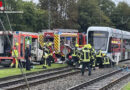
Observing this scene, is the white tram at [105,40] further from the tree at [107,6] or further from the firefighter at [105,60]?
the tree at [107,6]

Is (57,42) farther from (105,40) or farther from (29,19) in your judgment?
(29,19)

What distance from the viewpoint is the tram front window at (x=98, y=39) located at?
26141 mm

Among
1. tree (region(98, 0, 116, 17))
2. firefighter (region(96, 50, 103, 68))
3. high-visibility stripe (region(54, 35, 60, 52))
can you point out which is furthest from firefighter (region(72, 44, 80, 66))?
tree (region(98, 0, 116, 17))

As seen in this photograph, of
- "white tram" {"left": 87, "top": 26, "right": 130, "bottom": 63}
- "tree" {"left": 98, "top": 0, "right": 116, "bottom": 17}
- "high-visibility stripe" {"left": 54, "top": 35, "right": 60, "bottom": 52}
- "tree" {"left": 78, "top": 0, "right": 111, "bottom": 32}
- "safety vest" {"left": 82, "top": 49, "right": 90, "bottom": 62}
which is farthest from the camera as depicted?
"tree" {"left": 98, "top": 0, "right": 116, "bottom": 17}

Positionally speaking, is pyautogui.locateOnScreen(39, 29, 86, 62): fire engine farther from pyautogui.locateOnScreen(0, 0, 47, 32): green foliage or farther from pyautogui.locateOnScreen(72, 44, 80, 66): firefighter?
pyautogui.locateOnScreen(0, 0, 47, 32): green foliage

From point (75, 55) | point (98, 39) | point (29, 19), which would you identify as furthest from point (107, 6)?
point (75, 55)

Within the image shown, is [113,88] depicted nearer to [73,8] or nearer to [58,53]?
[58,53]

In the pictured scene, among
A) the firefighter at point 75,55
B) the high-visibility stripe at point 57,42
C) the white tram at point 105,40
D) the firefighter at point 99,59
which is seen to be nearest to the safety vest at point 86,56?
the firefighter at point 75,55

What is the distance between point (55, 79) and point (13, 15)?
1122 inches

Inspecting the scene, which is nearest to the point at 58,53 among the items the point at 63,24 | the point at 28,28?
the point at 28,28

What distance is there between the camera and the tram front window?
26.1 metres

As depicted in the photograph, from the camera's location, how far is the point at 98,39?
2648cm

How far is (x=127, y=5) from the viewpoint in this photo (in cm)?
8319

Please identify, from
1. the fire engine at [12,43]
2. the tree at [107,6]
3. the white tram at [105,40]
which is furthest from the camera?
the tree at [107,6]
